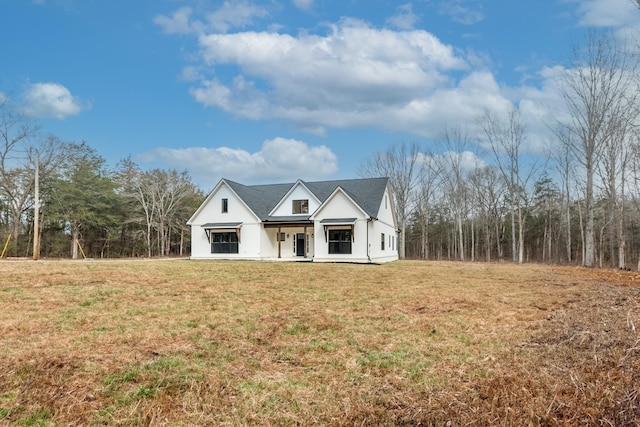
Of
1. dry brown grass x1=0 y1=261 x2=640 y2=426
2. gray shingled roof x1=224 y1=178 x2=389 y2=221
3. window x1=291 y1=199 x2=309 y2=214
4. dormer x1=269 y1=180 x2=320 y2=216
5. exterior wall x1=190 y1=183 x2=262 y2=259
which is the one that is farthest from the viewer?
window x1=291 y1=199 x2=309 y2=214

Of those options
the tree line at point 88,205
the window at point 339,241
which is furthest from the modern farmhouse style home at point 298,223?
the tree line at point 88,205

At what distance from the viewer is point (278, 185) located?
97.6 feet

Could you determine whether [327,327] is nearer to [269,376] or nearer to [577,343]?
[269,376]

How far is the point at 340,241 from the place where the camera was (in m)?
23.1

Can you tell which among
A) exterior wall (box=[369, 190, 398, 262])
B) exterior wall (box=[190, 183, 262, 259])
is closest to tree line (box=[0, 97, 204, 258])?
exterior wall (box=[190, 183, 262, 259])

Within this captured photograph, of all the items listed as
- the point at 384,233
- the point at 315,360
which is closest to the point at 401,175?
the point at 384,233

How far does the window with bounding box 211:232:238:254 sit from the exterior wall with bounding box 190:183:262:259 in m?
0.28

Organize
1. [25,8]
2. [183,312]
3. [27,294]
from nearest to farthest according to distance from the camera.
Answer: [183,312] < [27,294] < [25,8]

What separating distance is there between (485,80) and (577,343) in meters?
15.5

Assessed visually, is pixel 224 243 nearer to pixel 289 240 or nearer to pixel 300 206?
pixel 289 240

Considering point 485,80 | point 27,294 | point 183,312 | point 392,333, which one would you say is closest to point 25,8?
Result: point 27,294

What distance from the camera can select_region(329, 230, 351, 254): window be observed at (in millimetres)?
22938

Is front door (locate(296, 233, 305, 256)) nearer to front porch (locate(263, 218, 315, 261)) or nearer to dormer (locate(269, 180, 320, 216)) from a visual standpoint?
front porch (locate(263, 218, 315, 261))

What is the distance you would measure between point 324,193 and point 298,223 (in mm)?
3371
